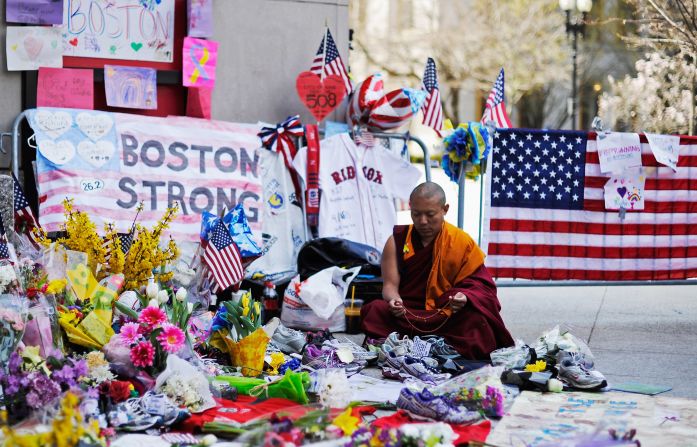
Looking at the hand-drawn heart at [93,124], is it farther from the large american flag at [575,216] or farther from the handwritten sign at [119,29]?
the large american flag at [575,216]

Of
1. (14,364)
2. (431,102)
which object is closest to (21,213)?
(14,364)

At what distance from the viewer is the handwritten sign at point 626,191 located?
30.4ft

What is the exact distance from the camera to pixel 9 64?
8516 mm

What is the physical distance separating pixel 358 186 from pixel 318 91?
93 cm

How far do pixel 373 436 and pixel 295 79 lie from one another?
6.00 metres

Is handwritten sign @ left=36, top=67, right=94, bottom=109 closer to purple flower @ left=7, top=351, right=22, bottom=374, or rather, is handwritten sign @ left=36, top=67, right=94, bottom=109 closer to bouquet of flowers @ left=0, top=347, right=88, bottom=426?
bouquet of flowers @ left=0, top=347, right=88, bottom=426

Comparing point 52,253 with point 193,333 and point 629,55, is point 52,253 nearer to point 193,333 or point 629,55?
point 193,333

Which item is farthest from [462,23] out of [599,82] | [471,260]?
[471,260]

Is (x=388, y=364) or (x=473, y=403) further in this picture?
(x=388, y=364)

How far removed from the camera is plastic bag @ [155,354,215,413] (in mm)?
5320

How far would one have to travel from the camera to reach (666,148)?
30.8 feet

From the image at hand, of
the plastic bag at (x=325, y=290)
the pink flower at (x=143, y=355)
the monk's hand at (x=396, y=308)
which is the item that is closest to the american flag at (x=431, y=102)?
the plastic bag at (x=325, y=290)

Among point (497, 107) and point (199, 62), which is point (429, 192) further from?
point (199, 62)

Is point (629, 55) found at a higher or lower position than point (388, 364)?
higher
